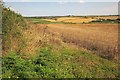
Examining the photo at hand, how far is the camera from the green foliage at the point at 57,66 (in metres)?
9.90

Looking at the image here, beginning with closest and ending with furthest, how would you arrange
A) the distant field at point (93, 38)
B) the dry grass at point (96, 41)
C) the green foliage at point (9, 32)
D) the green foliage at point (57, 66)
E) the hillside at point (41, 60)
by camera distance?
1. the green foliage at point (57, 66)
2. the hillside at point (41, 60)
3. the green foliage at point (9, 32)
4. the dry grass at point (96, 41)
5. the distant field at point (93, 38)

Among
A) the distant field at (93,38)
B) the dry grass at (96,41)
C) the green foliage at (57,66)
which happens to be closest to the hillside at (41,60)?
the green foliage at (57,66)

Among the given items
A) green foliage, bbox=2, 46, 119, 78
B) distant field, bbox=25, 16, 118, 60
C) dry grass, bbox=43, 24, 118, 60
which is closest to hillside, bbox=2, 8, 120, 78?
green foliage, bbox=2, 46, 119, 78

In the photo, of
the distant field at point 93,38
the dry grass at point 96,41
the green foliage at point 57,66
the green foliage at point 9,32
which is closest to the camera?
the green foliage at point 57,66

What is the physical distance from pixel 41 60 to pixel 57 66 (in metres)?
0.68

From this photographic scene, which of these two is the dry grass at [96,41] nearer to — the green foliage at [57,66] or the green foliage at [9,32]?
the green foliage at [57,66]

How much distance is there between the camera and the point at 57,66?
1108 centimetres

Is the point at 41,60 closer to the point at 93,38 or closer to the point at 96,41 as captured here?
the point at 96,41

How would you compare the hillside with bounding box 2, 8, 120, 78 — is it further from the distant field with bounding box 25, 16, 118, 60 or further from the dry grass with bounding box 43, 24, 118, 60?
the distant field with bounding box 25, 16, 118, 60

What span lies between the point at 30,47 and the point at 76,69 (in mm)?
2439

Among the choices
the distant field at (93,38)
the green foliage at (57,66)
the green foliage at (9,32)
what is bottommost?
the distant field at (93,38)

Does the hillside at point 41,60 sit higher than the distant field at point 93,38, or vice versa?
the hillside at point 41,60

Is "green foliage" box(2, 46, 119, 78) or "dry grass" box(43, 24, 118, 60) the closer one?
"green foliage" box(2, 46, 119, 78)

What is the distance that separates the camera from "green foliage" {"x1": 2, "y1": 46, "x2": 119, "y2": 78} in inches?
390
